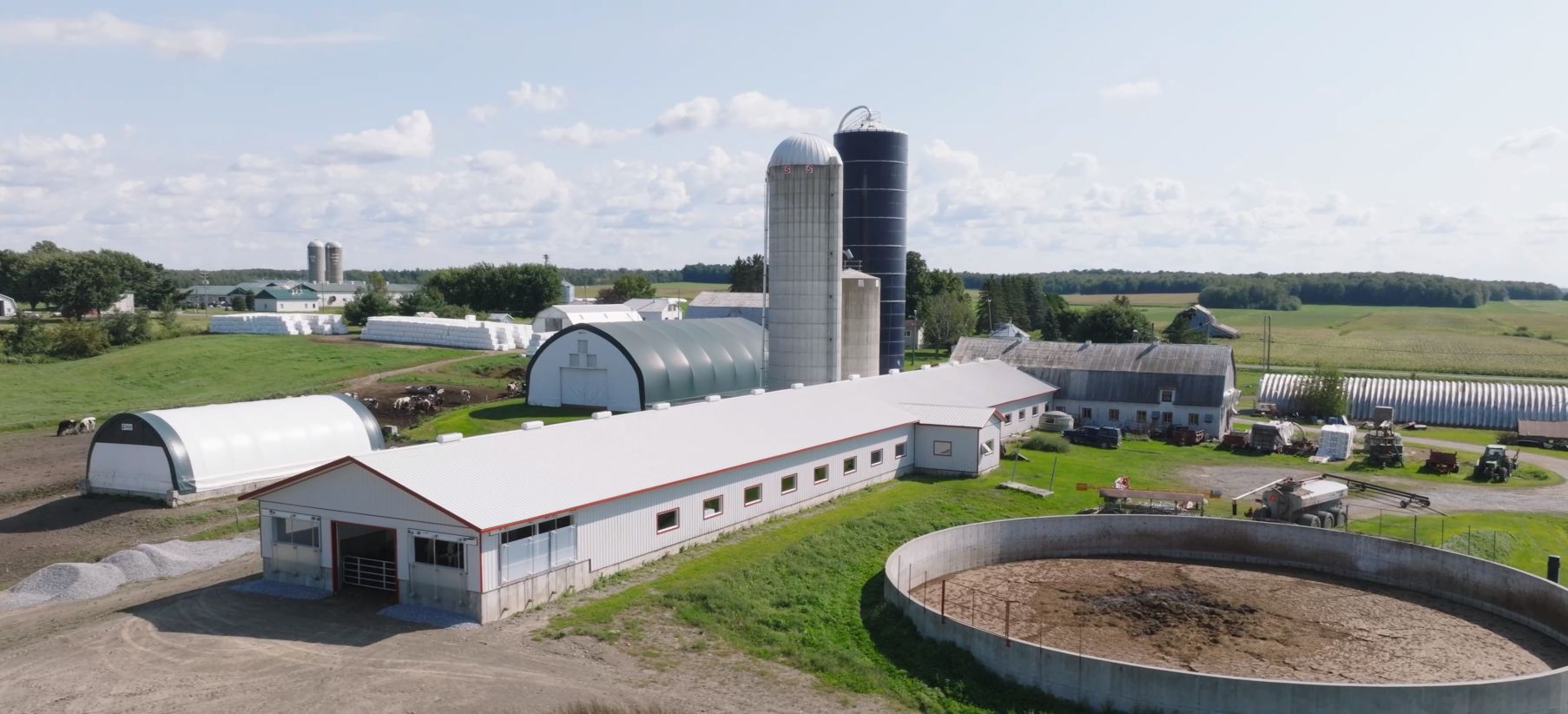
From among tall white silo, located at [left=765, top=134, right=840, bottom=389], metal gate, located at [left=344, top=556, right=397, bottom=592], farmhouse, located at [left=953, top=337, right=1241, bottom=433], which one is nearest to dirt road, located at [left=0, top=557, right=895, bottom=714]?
metal gate, located at [left=344, top=556, right=397, bottom=592]

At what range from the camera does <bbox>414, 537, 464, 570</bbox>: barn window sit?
27031 mm

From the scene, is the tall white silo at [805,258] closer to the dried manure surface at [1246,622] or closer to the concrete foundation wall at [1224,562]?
the concrete foundation wall at [1224,562]

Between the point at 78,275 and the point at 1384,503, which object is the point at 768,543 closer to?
the point at 1384,503

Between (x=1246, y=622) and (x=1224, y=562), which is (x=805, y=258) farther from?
(x=1246, y=622)

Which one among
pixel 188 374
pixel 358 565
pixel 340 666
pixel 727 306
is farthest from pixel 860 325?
pixel 188 374

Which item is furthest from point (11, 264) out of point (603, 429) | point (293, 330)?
point (603, 429)

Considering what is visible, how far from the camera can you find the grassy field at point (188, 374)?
66750 millimetres

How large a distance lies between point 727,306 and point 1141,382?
4753 cm

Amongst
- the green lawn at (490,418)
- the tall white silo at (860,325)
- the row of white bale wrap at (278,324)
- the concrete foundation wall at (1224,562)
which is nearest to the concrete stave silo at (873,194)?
the tall white silo at (860,325)

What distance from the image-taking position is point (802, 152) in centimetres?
5284

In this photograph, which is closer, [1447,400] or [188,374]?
[1447,400]

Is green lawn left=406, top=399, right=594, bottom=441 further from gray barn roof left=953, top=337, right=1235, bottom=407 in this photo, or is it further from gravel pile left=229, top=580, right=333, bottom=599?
gray barn roof left=953, top=337, right=1235, bottom=407

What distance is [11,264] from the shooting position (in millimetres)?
139875

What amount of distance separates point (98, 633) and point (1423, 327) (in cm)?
17177
